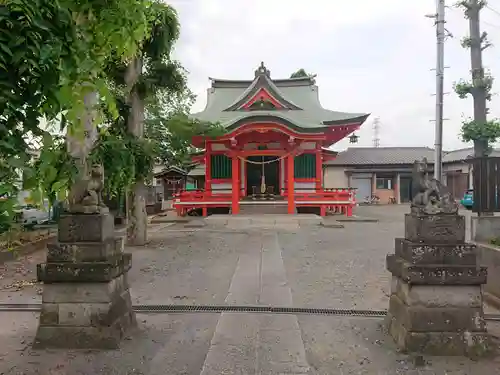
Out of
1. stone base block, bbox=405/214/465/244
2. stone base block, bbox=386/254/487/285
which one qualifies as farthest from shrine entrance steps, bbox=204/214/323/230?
stone base block, bbox=386/254/487/285

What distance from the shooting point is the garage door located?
33625 mm

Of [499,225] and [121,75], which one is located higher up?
[121,75]

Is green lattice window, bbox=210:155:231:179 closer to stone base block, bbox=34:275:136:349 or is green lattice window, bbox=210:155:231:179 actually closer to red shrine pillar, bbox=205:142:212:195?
red shrine pillar, bbox=205:142:212:195

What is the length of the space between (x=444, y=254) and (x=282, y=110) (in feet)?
62.9

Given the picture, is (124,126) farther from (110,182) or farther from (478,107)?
(478,107)

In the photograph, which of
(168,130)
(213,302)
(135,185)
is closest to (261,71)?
(168,130)

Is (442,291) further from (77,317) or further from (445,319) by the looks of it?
(77,317)

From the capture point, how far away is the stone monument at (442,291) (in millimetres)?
3795

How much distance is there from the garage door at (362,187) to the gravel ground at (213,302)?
2222 cm

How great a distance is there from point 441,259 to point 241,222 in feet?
40.9

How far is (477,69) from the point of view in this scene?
9508 millimetres

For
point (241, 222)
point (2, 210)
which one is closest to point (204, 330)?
point (2, 210)

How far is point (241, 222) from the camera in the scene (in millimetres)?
16125

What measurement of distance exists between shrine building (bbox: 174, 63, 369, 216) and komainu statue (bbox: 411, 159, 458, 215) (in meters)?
13.4
